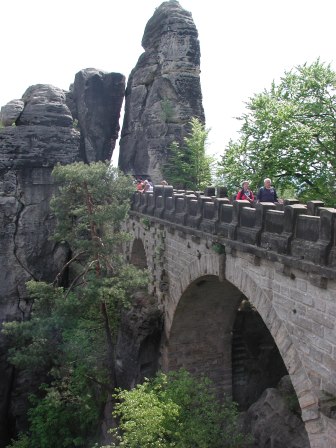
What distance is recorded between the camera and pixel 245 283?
9.16 m

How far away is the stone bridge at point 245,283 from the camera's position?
6.53 m

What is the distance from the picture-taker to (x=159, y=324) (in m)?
15.3

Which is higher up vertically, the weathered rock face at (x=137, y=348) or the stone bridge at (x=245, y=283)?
the stone bridge at (x=245, y=283)

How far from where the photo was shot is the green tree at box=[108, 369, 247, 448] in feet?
29.9

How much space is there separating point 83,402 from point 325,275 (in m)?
12.8

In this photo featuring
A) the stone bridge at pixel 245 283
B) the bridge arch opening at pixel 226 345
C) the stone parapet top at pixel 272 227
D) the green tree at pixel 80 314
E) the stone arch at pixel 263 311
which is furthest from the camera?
the bridge arch opening at pixel 226 345

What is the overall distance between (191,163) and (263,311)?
67.2 ft

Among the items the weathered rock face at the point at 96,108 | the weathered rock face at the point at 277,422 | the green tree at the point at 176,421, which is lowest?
the weathered rock face at the point at 277,422

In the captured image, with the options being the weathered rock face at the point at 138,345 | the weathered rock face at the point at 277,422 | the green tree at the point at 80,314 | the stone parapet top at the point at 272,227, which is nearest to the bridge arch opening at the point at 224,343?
the weathered rock face at the point at 138,345

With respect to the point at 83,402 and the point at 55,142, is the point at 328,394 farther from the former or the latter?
the point at 55,142

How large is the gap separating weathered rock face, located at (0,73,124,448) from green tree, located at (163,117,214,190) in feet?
23.5

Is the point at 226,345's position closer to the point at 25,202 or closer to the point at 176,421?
the point at 176,421

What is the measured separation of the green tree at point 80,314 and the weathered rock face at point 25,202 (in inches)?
171

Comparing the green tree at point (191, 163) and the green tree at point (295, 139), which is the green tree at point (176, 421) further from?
the green tree at point (191, 163)
